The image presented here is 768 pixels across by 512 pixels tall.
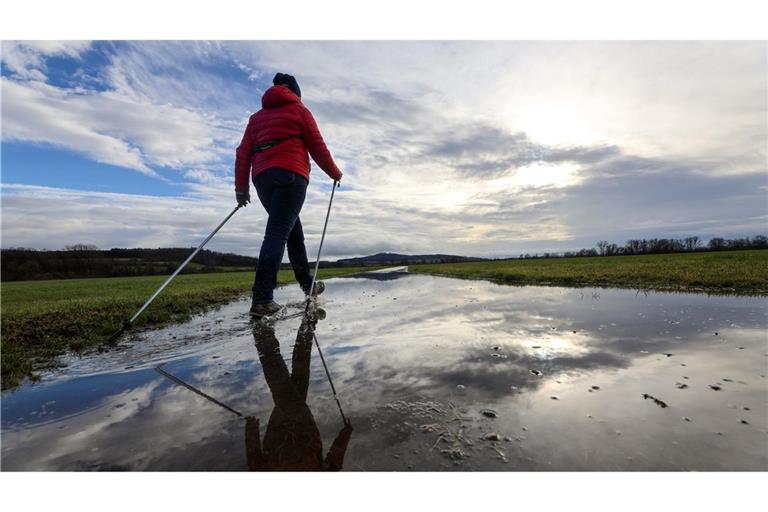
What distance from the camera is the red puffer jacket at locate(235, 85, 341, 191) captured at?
5.70 metres

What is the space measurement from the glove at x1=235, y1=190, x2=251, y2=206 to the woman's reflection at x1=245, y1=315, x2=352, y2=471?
376 centimetres

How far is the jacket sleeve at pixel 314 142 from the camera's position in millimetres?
5859

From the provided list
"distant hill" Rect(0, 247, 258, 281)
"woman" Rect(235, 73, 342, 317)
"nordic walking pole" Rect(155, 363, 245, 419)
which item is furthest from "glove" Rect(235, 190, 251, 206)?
"distant hill" Rect(0, 247, 258, 281)

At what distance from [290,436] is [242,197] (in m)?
5.00

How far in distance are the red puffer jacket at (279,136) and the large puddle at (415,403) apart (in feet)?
9.16

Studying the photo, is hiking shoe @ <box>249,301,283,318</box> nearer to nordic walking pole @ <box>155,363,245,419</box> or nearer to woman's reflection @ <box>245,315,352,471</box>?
nordic walking pole @ <box>155,363,245,419</box>

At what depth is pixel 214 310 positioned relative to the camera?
26.9 feet

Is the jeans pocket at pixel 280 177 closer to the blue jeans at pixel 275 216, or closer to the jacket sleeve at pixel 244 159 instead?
the blue jeans at pixel 275 216

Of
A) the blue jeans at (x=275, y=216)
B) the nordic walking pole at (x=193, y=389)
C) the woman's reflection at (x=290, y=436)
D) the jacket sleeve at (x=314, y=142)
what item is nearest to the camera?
the woman's reflection at (x=290, y=436)

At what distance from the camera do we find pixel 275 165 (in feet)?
18.5

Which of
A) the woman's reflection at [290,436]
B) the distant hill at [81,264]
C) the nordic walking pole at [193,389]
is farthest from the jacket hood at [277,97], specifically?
the distant hill at [81,264]

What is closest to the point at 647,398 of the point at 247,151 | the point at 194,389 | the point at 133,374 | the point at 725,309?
the point at 194,389

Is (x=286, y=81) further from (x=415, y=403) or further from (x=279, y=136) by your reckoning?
(x=415, y=403)

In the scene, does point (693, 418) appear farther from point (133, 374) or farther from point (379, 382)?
point (133, 374)
